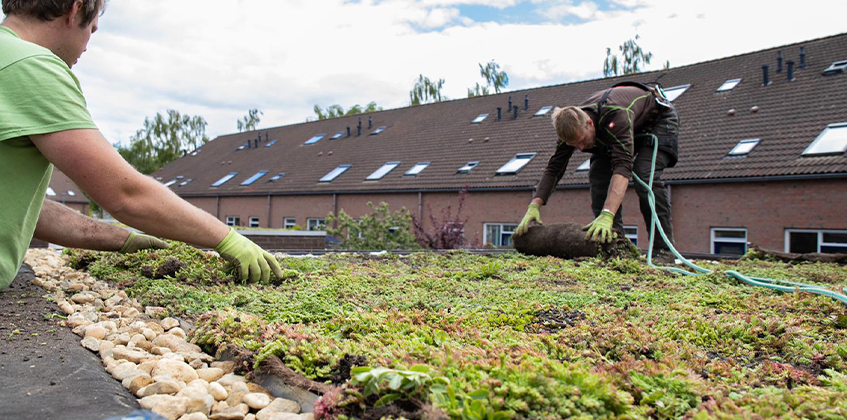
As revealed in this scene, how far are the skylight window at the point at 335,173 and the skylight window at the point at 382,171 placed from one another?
170 centimetres

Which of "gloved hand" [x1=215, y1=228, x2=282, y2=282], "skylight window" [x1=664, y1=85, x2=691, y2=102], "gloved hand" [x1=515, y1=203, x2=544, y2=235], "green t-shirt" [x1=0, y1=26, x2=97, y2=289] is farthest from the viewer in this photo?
"skylight window" [x1=664, y1=85, x2=691, y2=102]

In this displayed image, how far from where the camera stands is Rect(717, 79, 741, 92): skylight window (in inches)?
548

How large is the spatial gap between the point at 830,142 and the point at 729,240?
103 inches

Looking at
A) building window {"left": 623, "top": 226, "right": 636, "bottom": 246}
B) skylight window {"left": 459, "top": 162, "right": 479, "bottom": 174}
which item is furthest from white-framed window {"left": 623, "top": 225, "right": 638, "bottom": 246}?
skylight window {"left": 459, "top": 162, "right": 479, "bottom": 174}

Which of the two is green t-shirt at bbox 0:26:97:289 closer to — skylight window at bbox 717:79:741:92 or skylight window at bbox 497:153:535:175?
skylight window at bbox 497:153:535:175

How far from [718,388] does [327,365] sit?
110 centimetres

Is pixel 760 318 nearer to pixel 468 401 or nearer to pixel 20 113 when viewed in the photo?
pixel 468 401

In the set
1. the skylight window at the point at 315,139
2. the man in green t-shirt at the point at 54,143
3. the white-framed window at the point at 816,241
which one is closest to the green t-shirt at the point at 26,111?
the man in green t-shirt at the point at 54,143

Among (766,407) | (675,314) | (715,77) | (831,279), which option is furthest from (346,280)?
(715,77)

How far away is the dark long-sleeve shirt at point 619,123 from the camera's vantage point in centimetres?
462

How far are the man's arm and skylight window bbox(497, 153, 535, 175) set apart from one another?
517 inches

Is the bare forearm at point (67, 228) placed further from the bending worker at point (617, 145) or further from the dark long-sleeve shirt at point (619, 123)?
the dark long-sleeve shirt at point (619, 123)

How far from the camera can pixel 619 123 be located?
4.65 meters

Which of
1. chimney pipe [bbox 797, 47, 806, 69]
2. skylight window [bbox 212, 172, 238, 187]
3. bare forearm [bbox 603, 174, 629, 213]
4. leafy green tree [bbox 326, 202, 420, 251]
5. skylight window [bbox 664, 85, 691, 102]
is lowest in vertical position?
leafy green tree [bbox 326, 202, 420, 251]
